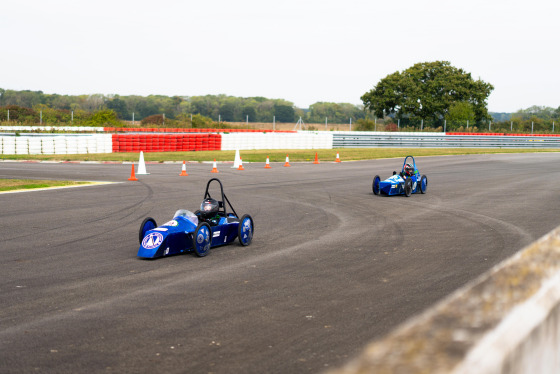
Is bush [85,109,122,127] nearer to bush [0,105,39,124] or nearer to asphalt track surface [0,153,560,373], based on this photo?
bush [0,105,39,124]

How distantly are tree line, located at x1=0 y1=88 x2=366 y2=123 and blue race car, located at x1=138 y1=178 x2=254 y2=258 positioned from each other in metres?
104

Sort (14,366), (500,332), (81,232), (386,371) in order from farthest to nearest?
(81,232) < (14,366) < (500,332) < (386,371)

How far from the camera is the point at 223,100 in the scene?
144m

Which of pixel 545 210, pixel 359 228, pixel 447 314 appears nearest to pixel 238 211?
pixel 359 228

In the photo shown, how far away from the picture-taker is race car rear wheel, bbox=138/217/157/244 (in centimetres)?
957

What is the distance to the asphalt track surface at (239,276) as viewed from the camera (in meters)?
5.16

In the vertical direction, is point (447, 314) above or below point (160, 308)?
above

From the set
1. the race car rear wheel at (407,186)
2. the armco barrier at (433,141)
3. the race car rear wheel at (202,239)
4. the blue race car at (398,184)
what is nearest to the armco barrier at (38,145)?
the armco barrier at (433,141)

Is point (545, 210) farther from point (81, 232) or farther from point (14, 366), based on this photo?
point (14, 366)

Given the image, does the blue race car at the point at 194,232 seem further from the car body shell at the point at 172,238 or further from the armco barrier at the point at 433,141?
the armco barrier at the point at 433,141

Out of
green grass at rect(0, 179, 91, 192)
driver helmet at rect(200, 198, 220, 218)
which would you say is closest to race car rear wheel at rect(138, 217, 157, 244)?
driver helmet at rect(200, 198, 220, 218)

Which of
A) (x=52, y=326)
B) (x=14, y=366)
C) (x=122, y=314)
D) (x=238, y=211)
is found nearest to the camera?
(x=14, y=366)

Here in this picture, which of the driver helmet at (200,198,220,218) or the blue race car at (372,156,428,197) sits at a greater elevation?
the driver helmet at (200,198,220,218)

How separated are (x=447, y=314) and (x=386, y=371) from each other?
1.04ft
